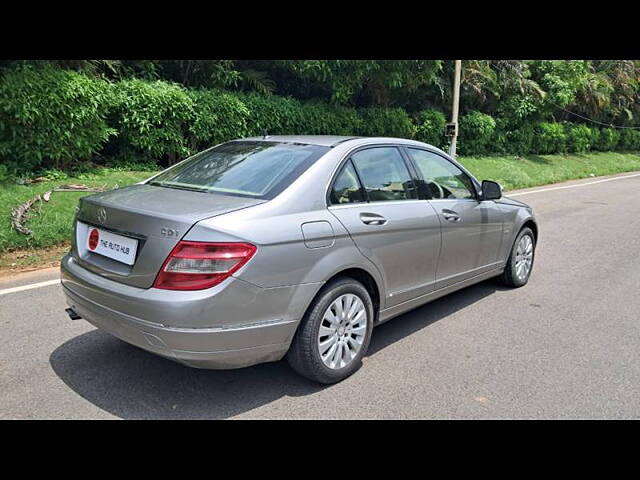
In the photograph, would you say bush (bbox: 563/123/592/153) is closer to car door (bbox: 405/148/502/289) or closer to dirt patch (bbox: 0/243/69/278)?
car door (bbox: 405/148/502/289)

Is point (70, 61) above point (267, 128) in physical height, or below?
above

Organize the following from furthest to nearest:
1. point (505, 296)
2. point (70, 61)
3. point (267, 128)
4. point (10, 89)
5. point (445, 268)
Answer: point (267, 128), point (70, 61), point (10, 89), point (505, 296), point (445, 268)

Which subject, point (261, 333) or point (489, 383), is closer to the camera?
point (261, 333)

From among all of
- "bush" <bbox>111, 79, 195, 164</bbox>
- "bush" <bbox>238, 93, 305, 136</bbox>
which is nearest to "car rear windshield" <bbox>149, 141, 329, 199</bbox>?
"bush" <bbox>111, 79, 195, 164</bbox>

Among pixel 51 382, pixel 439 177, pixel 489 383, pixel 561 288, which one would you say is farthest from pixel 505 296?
pixel 51 382

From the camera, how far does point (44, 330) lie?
3979 millimetres

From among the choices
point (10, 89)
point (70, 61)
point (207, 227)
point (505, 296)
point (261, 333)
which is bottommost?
point (505, 296)

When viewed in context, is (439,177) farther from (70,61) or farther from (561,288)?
(70,61)

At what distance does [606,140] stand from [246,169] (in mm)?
29494

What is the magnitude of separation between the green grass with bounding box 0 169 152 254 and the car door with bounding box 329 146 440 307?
4.57 meters

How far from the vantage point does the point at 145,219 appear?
9.47ft

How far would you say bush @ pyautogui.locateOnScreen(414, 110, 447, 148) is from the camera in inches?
671

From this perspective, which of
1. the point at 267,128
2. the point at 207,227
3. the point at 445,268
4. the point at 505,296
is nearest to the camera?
the point at 207,227

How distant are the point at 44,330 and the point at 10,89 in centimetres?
543
